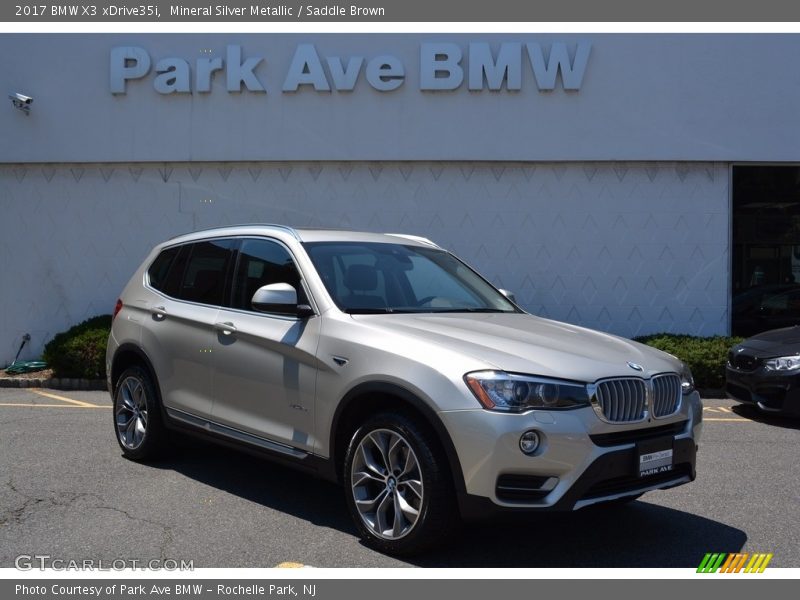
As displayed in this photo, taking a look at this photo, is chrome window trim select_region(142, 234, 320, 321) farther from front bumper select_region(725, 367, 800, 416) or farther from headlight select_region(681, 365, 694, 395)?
front bumper select_region(725, 367, 800, 416)

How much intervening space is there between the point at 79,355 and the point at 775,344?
9012mm

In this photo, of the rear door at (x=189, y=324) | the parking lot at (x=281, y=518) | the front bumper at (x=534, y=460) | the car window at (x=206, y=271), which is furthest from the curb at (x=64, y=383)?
the front bumper at (x=534, y=460)

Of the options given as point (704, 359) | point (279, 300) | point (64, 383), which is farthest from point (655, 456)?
point (64, 383)

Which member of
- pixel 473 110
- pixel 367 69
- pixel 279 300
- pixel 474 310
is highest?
pixel 367 69

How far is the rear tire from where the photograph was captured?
6629 mm

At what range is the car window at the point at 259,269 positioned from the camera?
18.5ft

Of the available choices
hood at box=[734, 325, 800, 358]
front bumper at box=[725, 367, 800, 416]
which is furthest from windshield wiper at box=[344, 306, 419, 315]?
hood at box=[734, 325, 800, 358]

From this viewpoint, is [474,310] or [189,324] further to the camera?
[189,324]

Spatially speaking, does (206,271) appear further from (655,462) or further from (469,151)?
(469,151)

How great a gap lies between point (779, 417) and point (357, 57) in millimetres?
7935

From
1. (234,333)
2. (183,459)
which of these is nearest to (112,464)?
(183,459)

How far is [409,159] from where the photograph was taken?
515 inches

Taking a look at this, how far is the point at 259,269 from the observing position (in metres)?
5.89

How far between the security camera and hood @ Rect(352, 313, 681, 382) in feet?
34.5
